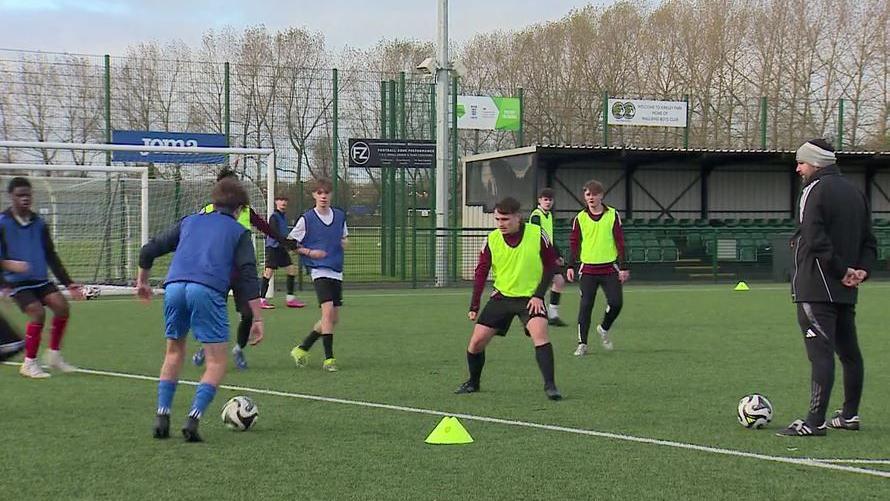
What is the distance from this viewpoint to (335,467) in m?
5.80

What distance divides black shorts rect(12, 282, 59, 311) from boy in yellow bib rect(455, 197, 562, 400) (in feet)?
13.5

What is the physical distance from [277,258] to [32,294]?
775 cm

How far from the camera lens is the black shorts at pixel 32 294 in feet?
30.5

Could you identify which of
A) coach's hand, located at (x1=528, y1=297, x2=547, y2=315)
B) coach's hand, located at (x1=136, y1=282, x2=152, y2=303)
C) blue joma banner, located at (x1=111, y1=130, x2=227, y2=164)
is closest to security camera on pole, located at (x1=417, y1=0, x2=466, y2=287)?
blue joma banner, located at (x1=111, y1=130, x2=227, y2=164)

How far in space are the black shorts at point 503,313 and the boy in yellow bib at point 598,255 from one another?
2835mm

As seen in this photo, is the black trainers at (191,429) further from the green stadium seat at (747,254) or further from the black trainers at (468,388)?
the green stadium seat at (747,254)

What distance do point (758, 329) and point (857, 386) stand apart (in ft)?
23.9

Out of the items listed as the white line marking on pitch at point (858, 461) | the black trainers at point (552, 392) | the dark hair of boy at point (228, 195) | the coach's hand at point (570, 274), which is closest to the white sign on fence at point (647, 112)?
the coach's hand at point (570, 274)

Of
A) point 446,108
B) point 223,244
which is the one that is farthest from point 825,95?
point 223,244

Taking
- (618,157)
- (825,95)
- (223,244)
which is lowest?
(223,244)

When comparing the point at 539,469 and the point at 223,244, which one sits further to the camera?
the point at 223,244

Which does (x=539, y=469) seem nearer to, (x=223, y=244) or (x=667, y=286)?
(x=223, y=244)

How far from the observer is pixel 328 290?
10016mm

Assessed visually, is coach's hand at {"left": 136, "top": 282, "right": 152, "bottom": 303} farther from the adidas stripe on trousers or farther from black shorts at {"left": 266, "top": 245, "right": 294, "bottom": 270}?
black shorts at {"left": 266, "top": 245, "right": 294, "bottom": 270}
